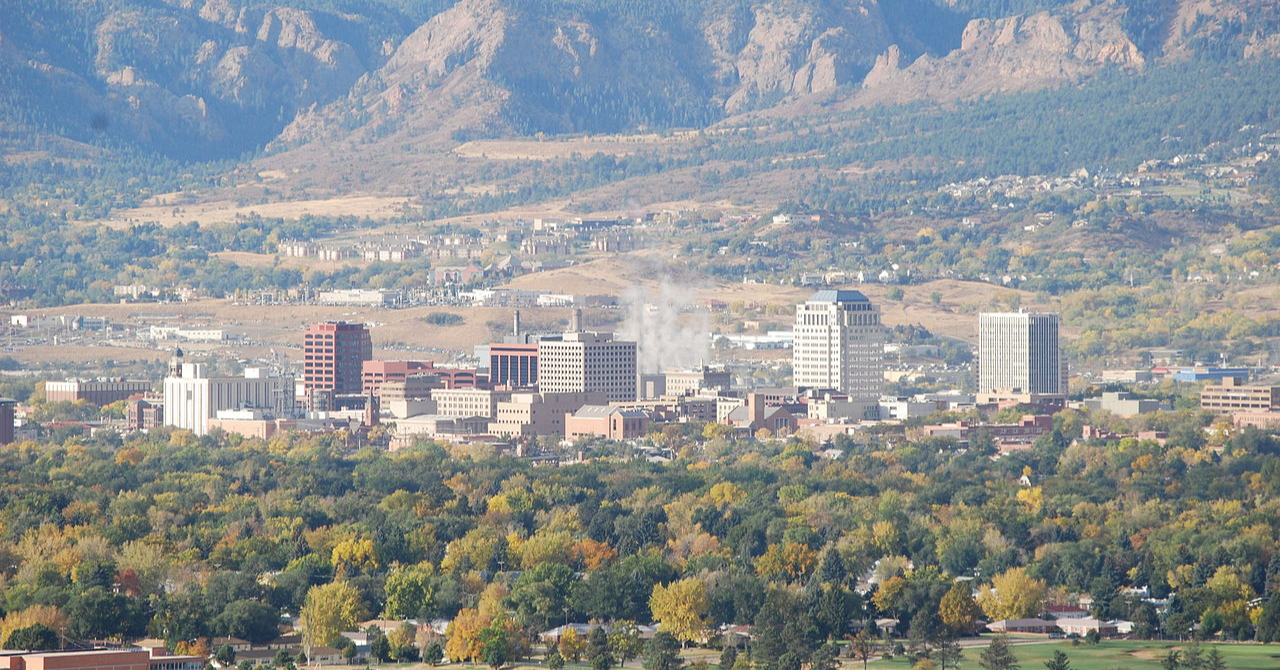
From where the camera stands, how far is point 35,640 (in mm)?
69250

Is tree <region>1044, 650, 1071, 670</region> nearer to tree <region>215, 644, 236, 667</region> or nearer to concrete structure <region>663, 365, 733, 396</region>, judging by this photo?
tree <region>215, 644, 236, 667</region>

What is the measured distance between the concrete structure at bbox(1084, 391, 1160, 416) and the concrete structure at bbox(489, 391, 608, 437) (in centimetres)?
2228

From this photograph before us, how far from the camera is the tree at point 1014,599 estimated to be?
270 feet

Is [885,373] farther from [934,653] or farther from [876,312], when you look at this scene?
[934,653]

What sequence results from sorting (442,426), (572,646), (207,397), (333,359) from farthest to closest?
(333,359)
(207,397)
(442,426)
(572,646)

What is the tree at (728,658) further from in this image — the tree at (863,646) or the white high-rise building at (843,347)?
the white high-rise building at (843,347)

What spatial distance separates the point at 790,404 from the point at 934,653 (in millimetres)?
79213

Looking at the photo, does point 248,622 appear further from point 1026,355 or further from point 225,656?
point 1026,355

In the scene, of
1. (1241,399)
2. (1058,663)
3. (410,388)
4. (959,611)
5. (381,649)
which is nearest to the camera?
(1058,663)

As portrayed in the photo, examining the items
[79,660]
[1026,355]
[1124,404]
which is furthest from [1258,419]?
[79,660]

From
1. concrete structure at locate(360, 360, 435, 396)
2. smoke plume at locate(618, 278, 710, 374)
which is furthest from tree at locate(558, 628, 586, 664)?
smoke plume at locate(618, 278, 710, 374)

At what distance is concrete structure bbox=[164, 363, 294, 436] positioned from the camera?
152750 mm

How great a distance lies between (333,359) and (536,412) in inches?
678

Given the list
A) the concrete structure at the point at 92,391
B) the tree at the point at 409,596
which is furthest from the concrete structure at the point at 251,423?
the tree at the point at 409,596
